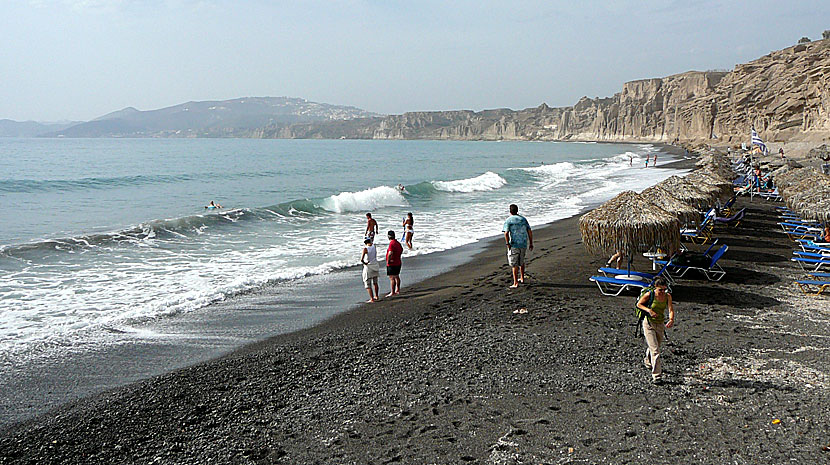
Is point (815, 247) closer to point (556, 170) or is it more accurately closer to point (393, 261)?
point (393, 261)

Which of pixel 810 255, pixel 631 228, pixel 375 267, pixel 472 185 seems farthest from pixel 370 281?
pixel 472 185

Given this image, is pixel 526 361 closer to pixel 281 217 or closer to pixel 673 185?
pixel 673 185

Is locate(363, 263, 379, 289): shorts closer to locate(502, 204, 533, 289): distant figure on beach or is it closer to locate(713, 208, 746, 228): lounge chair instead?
locate(502, 204, 533, 289): distant figure on beach

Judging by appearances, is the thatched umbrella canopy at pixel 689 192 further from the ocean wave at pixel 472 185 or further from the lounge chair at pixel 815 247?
the ocean wave at pixel 472 185

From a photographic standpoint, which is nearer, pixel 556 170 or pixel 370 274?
pixel 370 274

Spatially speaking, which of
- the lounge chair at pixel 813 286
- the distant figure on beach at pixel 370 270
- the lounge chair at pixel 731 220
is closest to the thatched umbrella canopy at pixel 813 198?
the lounge chair at pixel 731 220

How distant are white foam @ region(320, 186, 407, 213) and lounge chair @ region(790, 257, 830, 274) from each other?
61.6 ft

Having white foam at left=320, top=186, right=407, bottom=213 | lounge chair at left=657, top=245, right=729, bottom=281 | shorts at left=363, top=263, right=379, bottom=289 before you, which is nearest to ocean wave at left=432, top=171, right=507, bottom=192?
white foam at left=320, top=186, right=407, bottom=213

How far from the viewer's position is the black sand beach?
514 centimetres

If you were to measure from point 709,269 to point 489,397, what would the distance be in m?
6.43

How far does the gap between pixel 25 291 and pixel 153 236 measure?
6.81m

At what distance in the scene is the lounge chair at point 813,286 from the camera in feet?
30.9

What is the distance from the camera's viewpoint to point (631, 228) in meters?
9.71

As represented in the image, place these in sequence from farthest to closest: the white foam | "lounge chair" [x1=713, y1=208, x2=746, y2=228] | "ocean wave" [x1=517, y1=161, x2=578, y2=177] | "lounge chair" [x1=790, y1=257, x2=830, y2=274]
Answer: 1. "ocean wave" [x1=517, y1=161, x2=578, y2=177]
2. the white foam
3. "lounge chair" [x1=713, y1=208, x2=746, y2=228]
4. "lounge chair" [x1=790, y1=257, x2=830, y2=274]
